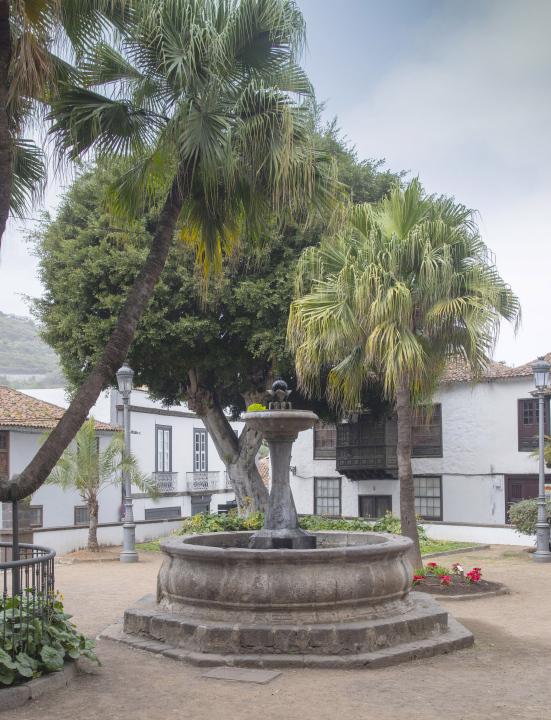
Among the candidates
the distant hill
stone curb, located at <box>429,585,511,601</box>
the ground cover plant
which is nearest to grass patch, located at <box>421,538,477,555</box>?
the ground cover plant

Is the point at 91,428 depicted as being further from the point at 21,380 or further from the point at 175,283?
the point at 21,380

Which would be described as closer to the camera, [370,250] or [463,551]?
[370,250]

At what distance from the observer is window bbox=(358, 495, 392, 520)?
25844mm

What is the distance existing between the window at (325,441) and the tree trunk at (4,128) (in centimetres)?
2204

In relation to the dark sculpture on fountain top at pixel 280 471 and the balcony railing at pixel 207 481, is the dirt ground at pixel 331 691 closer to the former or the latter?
the dark sculpture on fountain top at pixel 280 471

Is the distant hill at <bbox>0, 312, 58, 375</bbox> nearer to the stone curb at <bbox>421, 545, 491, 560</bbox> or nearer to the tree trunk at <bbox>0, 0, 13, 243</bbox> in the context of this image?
the stone curb at <bbox>421, 545, 491, 560</bbox>

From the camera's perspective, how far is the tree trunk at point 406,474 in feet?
41.8

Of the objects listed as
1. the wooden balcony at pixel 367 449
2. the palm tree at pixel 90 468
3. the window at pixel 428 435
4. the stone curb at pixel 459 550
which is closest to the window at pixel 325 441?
the wooden balcony at pixel 367 449

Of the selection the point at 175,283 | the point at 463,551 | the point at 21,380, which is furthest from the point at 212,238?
the point at 21,380

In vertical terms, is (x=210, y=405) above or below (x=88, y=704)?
above

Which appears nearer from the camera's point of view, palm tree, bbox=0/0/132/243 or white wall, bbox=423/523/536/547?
palm tree, bbox=0/0/132/243

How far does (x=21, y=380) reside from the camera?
104625 millimetres

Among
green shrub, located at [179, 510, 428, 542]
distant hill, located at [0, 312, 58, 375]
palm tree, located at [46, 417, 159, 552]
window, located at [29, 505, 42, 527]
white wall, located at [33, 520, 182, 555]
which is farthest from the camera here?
distant hill, located at [0, 312, 58, 375]

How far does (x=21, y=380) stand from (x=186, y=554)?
104m
